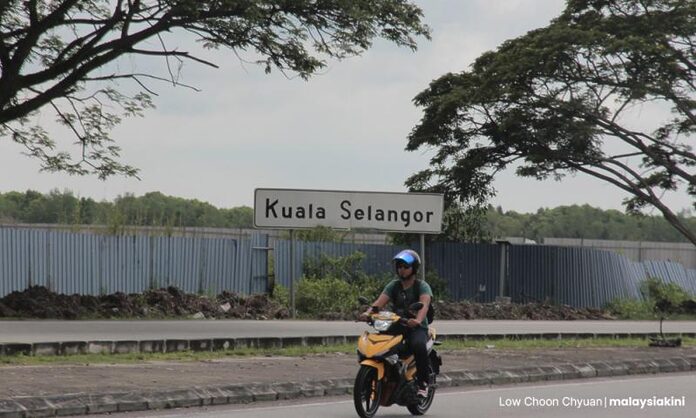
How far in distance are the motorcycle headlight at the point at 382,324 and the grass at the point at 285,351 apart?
4.92 metres

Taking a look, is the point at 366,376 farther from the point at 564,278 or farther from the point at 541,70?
the point at 564,278

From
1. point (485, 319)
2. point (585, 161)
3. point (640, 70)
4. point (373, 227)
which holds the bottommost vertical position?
point (485, 319)

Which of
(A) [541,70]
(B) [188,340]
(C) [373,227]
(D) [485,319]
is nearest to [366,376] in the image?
(B) [188,340]

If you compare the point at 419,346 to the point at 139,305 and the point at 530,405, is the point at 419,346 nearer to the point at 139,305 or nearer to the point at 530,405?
the point at 530,405

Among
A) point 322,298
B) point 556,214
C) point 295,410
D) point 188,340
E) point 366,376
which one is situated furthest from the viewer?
point 556,214

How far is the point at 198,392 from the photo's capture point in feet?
39.1

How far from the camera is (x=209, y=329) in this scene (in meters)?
21.6

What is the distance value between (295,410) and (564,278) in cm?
2842

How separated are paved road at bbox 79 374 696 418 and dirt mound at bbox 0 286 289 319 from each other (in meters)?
11.8

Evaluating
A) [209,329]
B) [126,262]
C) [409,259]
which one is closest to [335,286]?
[126,262]

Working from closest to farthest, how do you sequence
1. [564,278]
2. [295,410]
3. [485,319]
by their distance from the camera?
1. [295,410]
2. [485,319]
3. [564,278]

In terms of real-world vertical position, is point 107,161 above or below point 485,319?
above

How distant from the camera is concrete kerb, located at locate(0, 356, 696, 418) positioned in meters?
10.6

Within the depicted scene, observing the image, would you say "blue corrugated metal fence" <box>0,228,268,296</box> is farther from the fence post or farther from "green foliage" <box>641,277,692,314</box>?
"green foliage" <box>641,277,692,314</box>
